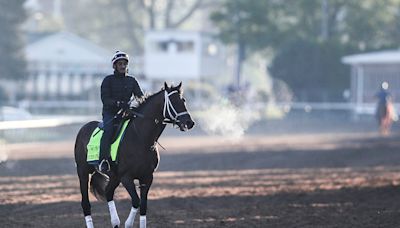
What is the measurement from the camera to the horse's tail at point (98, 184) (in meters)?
13.6

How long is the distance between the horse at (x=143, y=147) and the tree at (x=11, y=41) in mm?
51312

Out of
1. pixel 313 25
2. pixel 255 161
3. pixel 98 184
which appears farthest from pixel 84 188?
pixel 313 25

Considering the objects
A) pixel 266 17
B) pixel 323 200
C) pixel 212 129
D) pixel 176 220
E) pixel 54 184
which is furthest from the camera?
pixel 266 17

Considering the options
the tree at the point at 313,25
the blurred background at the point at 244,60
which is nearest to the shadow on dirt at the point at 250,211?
the blurred background at the point at 244,60

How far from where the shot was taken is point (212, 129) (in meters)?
46.4

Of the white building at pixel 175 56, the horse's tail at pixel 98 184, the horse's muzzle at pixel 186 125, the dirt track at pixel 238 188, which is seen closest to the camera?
the horse's muzzle at pixel 186 125

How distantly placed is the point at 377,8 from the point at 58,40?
25.8m

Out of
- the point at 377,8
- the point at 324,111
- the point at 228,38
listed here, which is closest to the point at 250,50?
the point at 228,38

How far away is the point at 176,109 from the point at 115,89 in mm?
966

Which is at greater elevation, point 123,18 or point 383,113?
point 123,18

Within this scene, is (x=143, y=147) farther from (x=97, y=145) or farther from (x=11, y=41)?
(x=11, y=41)

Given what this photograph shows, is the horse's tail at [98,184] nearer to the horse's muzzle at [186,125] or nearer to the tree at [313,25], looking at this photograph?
the horse's muzzle at [186,125]

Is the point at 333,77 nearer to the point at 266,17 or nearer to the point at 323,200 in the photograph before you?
the point at 266,17

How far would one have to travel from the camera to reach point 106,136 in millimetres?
13117
